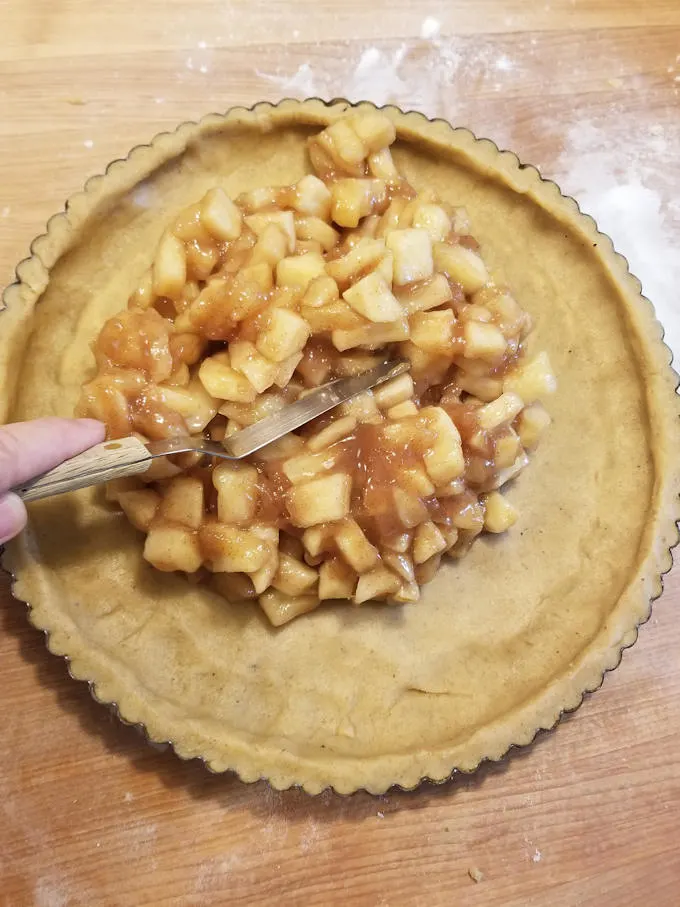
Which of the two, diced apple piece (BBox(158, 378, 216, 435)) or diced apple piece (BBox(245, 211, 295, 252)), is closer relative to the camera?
diced apple piece (BBox(158, 378, 216, 435))

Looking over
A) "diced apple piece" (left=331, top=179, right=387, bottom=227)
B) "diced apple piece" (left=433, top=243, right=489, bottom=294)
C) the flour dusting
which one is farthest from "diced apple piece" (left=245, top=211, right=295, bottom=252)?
the flour dusting

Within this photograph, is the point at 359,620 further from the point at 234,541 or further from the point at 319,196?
the point at 319,196

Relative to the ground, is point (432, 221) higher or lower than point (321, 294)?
higher

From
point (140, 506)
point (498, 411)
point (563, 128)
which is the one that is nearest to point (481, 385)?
point (498, 411)

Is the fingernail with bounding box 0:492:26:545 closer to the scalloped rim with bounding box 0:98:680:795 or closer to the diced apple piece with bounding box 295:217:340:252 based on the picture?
the scalloped rim with bounding box 0:98:680:795

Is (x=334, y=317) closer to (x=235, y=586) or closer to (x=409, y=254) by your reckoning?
(x=409, y=254)

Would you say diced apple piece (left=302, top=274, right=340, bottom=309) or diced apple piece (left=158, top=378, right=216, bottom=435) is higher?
diced apple piece (left=302, top=274, right=340, bottom=309)

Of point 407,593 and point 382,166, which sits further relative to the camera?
point 382,166
